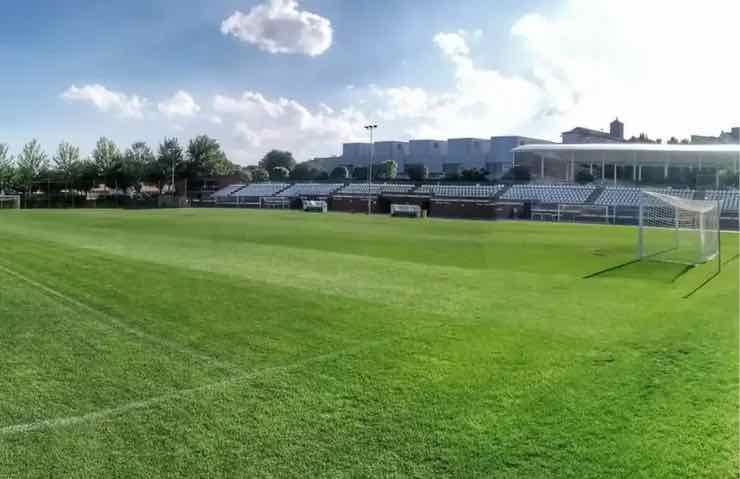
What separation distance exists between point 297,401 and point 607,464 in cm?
283

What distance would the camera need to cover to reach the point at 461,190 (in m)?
72.6

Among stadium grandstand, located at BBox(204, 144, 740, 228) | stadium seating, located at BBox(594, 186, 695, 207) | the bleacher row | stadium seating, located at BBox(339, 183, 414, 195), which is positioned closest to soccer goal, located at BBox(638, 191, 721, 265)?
the bleacher row

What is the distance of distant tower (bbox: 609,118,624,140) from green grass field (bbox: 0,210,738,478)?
121 metres

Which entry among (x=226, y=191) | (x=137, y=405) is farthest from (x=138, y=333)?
(x=226, y=191)

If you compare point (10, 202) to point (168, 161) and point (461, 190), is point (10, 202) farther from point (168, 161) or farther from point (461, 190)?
point (461, 190)

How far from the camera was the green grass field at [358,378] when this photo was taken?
4637mm

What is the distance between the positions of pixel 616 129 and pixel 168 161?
3591 inches

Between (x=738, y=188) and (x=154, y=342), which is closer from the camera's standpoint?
(x=154, y=342)

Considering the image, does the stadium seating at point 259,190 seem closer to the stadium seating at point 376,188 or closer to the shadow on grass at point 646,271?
the stadium seating at point 376,188

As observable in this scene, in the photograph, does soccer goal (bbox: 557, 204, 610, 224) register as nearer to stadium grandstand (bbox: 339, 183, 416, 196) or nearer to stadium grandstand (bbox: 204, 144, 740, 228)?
stadium grandstand (bbox: 204, 144, 740, 228)

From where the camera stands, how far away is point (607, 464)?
461 centimetres

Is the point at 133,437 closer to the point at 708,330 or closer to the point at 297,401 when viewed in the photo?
the point at 297,401

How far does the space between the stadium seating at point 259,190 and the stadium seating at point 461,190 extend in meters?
25.0

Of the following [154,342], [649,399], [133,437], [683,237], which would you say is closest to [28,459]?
[133,437]
